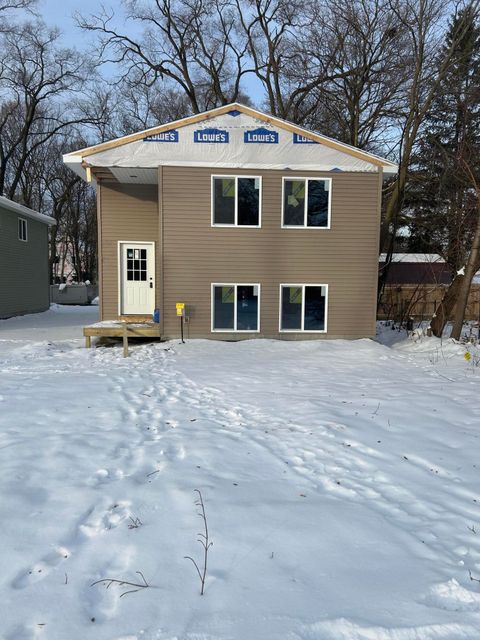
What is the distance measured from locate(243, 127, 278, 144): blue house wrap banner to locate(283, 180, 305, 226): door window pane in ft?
3.71

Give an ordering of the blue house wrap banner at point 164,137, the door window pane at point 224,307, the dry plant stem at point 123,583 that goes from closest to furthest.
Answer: the dry plant stem at point 123,583, the blue house wrap banner at point 164,137, the door window pane at point 224,307

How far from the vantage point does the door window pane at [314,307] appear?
11.8m

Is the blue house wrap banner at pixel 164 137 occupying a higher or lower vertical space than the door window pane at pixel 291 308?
higher

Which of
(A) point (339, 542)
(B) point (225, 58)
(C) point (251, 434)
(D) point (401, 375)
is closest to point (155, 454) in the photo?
(C) point (251, 434)

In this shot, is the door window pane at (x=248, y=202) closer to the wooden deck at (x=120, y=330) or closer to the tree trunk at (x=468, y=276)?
the wooden deck at (x=120, y=330)

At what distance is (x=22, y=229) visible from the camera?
18.8 metres

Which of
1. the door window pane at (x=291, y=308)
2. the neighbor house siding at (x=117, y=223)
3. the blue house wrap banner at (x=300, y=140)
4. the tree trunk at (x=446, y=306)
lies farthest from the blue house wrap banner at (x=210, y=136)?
the tree trunk at (x=446, y=306)

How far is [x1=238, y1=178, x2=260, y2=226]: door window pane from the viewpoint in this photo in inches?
448

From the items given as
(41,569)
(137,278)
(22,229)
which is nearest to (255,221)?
(137,278)

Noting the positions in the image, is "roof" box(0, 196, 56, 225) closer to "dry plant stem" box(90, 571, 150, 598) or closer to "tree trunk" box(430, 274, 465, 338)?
"tree trunk" box(430, 274, 465, 338)

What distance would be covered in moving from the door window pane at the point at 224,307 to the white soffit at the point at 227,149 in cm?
311

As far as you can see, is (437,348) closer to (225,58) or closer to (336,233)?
(336,233)

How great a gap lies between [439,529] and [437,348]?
29.3 feet

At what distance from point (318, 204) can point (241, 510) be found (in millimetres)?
A: 9754
